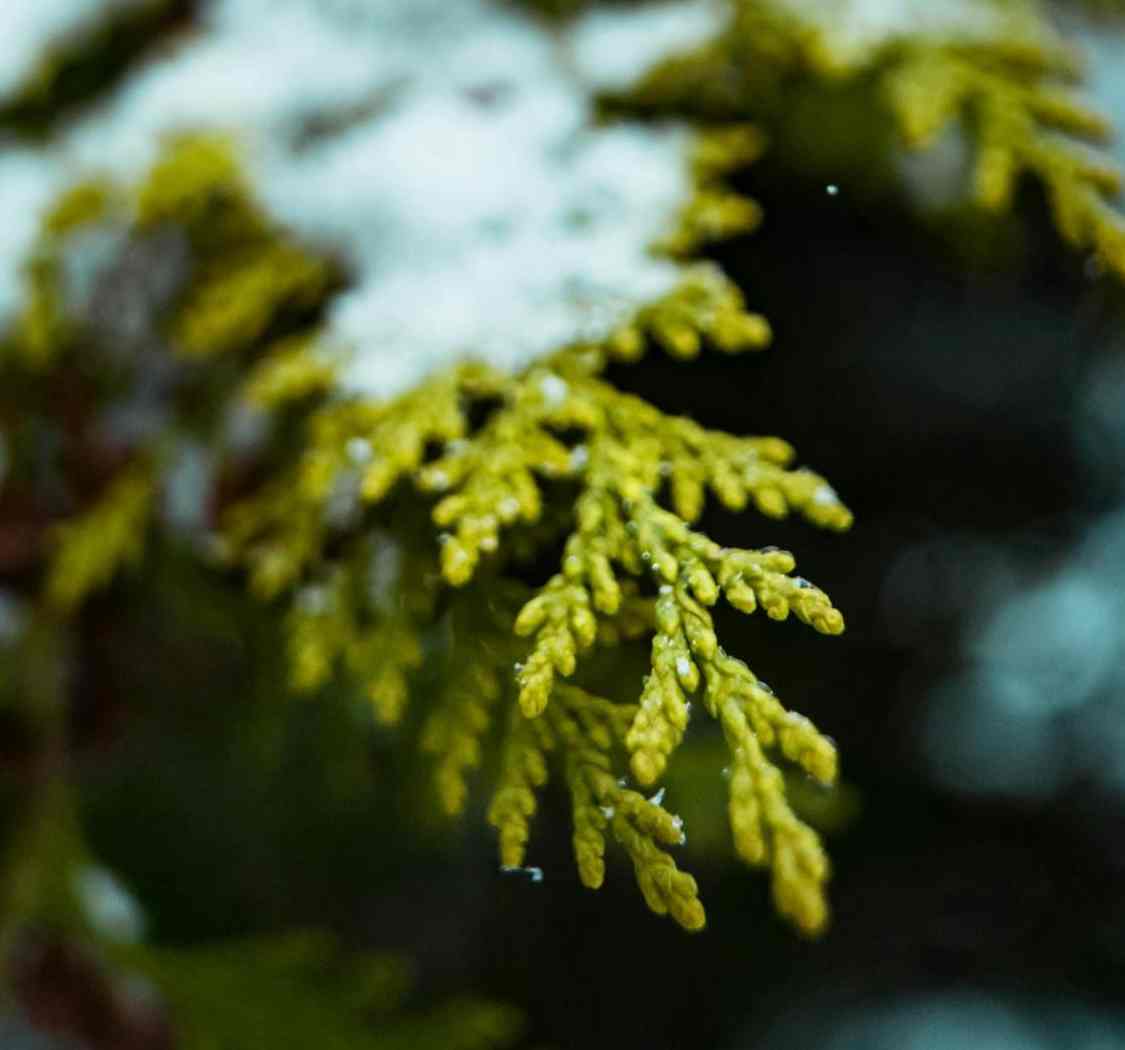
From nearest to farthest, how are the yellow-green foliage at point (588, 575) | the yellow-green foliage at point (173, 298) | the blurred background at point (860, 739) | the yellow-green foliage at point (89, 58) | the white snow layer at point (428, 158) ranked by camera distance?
the yellow-green foliage at point (588, 575) → the white snow layer at point (428, 158) → the yellow-green foliage at point (173, 298) → the yellow-green foliage at point (89, 58) → the blurred background at point (860, 739)

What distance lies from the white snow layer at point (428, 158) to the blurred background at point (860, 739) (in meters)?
0.22

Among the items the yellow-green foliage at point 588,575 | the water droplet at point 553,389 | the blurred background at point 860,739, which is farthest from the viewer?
the blurred background at point 860,739

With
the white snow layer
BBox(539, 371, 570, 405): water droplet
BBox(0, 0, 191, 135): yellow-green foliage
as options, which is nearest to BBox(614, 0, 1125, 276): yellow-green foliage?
the white snow layer

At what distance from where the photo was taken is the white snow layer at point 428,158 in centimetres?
103

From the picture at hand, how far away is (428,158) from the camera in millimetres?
1205

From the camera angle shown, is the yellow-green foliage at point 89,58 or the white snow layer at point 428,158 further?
the yellow-green foliage at point 89,58

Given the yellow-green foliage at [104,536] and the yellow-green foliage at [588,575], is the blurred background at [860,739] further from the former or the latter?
the yellow-green foliage at [588,575]

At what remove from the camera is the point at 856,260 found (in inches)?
74.6

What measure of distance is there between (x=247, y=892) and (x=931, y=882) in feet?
4.29

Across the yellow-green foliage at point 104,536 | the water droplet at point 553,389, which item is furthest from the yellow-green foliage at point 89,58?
the water droplet at point 553,389

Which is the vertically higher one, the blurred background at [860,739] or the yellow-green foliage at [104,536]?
the yellow-green foliage at [104,536]

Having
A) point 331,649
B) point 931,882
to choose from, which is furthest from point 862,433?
point 331,649

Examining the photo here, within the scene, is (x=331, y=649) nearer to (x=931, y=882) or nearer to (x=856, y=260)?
(x=856, y=260)

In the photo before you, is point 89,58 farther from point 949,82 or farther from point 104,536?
point 949,82
